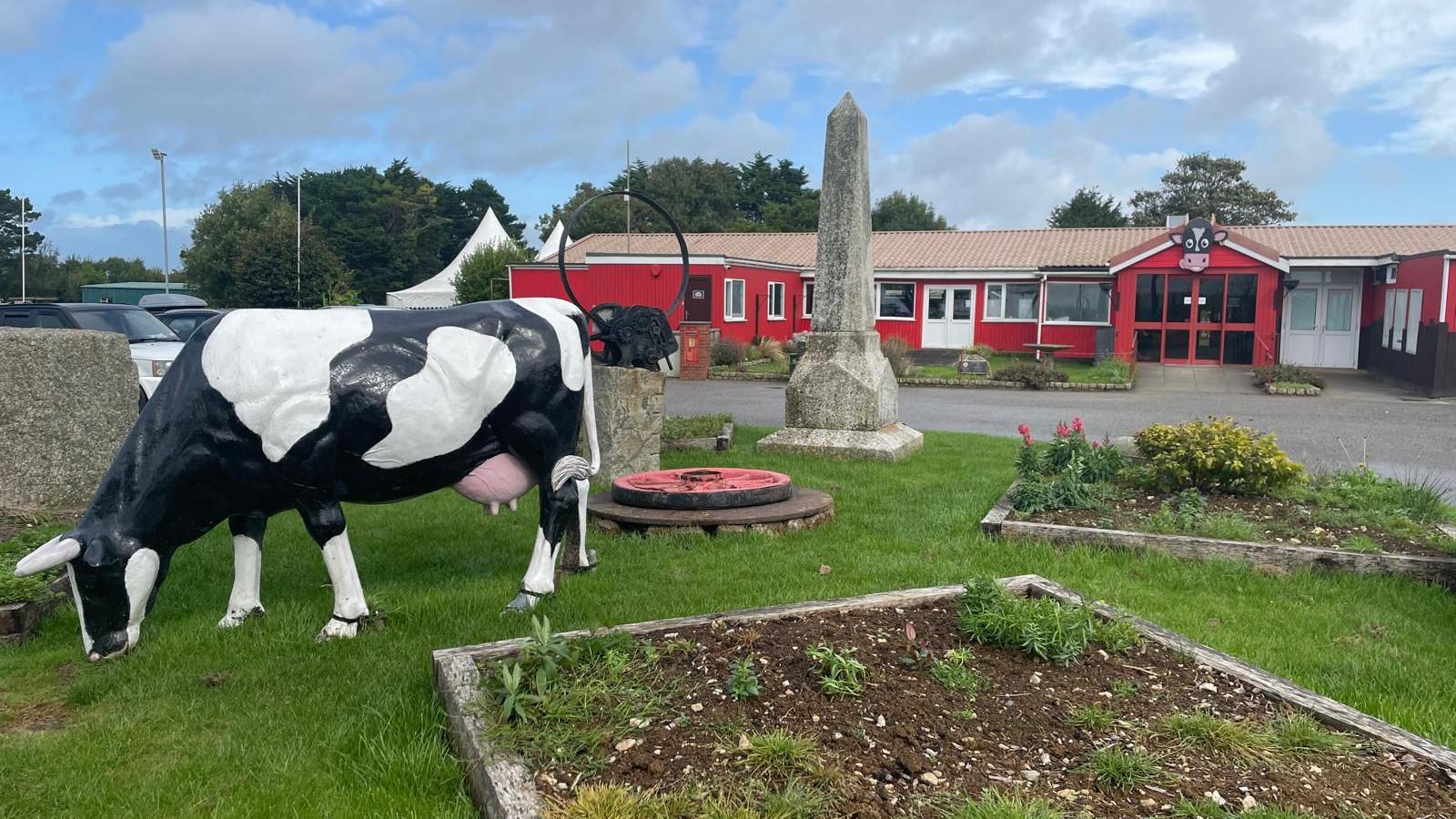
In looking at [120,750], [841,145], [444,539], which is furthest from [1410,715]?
[841,145]

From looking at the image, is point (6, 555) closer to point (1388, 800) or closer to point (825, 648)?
point (825, 648)

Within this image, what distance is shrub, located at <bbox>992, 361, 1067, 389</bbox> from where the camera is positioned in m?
21.6

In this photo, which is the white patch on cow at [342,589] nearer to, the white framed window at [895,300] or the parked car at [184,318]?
the parked car at [184,318]

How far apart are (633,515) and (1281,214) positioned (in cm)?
5263

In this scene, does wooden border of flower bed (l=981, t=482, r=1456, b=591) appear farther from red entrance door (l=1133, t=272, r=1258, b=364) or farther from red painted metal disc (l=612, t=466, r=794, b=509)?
red entrance door (l=1133, t=272, r=1258, b=364)

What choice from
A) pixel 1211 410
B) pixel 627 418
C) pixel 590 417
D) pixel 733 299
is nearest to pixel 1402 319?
pixel 1211 410

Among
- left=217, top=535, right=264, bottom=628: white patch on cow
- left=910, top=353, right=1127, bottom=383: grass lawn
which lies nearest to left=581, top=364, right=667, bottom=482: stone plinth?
left=217, top=535, right=264, bottom=628: white patch on cow

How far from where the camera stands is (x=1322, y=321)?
26234 millimetres

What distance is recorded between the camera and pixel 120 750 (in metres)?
3.65

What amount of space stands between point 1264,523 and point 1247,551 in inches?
30.1

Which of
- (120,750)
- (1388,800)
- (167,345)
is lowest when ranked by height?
(120,750)

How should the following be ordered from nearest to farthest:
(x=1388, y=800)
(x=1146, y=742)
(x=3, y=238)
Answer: (x=1388, y=800), (x=1146, y=742), (x=3, y=238)

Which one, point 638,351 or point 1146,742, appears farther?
point 638,351

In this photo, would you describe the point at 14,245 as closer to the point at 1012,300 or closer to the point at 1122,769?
the point at 1012,300
